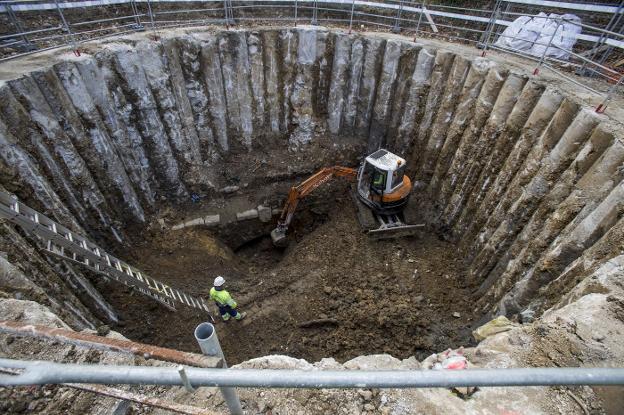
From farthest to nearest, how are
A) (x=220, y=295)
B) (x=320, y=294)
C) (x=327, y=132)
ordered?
(x=327, y=132)
(x=320, y=294)
(x=220, y=295)

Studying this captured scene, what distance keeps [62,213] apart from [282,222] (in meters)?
6.00

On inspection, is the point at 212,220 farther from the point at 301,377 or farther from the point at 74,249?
the point at 301,377

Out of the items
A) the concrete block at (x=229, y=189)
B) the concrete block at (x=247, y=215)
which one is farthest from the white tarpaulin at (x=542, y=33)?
the concrete block at (x=229, y=189)

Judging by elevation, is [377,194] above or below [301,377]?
below

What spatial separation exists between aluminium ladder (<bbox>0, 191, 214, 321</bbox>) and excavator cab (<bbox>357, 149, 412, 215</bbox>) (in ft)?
19.8

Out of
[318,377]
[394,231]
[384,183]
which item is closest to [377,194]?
[384,183]

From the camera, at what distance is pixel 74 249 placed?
598 centimetres

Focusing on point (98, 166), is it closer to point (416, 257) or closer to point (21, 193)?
point (21, 193)

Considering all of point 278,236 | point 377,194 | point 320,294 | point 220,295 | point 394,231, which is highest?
point 377,194

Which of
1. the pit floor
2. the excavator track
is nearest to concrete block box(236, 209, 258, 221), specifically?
the pit floor

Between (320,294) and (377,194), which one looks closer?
(320,294)

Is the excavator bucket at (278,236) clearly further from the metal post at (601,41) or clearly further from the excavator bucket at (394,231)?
the metal post at (601,41)

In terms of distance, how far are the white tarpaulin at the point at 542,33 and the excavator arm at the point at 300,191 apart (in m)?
6.20

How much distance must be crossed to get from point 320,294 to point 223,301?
258cm
